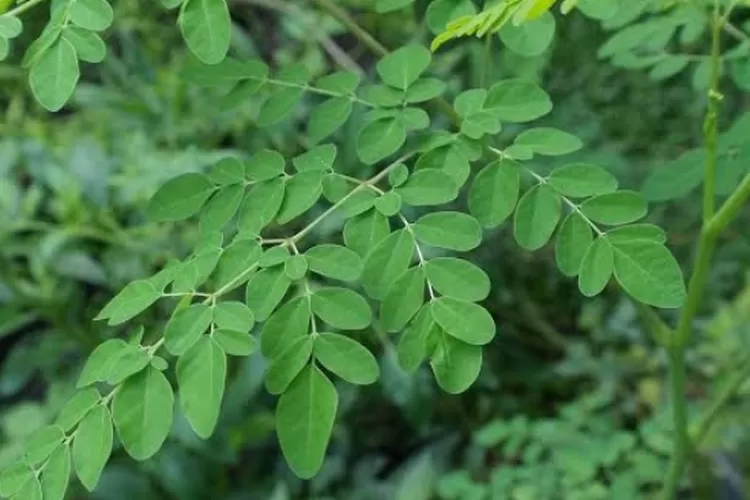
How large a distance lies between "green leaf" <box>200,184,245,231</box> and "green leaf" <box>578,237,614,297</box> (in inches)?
9.7

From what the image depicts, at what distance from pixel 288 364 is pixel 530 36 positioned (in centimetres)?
36

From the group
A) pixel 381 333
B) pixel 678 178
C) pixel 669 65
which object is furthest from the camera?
pixel 381 333

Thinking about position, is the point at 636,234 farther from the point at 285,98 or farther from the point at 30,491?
the point at 30,491

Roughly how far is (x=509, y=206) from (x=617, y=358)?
105cm

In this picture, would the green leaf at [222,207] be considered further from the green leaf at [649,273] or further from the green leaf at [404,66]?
the green leaf at [649,273]

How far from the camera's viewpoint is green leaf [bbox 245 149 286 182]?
0.85m

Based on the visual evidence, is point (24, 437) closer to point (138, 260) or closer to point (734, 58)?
point (138, 260)

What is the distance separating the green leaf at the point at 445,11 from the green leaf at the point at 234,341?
1.08ft

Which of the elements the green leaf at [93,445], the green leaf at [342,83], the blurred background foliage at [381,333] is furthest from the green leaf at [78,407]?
the blurred background foliage at [381,333]

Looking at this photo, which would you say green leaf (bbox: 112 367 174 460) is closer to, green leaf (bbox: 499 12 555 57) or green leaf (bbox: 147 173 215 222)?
green leaf (bbox: 147 173 215 222)

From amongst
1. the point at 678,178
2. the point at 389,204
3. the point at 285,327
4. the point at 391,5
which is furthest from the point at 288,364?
the point at 678,178

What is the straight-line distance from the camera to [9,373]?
5.82 ft

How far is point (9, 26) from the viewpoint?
77cm

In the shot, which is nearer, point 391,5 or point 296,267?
point 296,267
